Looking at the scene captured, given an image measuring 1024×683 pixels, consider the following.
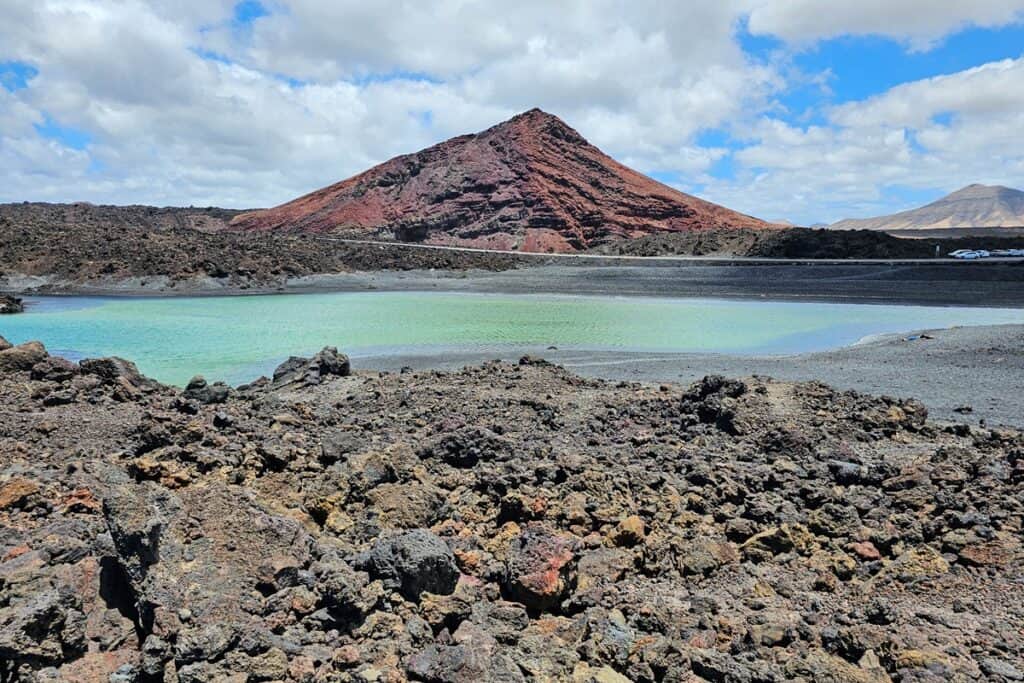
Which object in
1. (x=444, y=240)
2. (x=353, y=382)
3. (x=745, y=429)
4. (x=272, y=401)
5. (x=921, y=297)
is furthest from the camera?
(x=444, y=240)

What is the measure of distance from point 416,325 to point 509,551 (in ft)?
66.4

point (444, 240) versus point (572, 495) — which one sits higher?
point (444, 240)

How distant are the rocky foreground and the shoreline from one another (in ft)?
97.0

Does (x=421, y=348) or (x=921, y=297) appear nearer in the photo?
(x=421, y=348)

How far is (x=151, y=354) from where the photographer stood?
18312 millimetres

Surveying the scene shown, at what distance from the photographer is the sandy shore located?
11.3 meters

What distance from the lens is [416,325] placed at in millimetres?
24250

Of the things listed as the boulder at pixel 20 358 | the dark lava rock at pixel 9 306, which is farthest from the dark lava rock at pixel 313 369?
the dark lava rock at pixel 9 306

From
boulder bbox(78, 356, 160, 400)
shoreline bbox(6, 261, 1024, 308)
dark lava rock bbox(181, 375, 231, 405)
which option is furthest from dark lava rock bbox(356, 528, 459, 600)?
shoreline bbox(6, 261, 1024, 308)

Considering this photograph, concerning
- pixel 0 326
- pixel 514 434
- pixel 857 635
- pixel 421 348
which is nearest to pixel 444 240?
pixel 0 326

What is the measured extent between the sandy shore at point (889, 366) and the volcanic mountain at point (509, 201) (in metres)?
47.7

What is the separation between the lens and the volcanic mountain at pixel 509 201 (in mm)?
67500

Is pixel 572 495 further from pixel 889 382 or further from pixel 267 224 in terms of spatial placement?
pixel 267 224

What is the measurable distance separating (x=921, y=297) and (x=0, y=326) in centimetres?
3908
